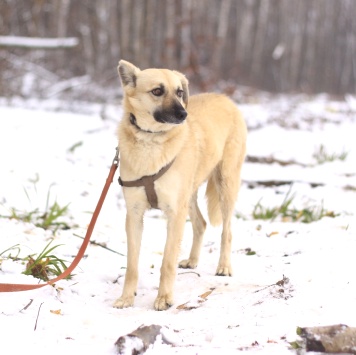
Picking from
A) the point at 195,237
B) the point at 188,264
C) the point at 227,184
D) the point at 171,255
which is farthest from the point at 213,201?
the point at 171,255

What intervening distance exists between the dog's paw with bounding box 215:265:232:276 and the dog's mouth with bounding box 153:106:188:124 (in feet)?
4.41

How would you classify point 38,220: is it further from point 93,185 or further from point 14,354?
point 14,354

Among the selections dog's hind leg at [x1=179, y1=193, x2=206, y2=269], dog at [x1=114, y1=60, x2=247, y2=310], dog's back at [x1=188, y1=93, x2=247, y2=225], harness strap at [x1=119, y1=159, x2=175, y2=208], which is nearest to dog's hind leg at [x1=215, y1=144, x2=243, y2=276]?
dog's back at [x1=188, y1=93, x2=247, y2=225]

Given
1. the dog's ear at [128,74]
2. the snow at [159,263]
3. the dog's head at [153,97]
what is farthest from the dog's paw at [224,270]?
the dog's ear at [128,74]

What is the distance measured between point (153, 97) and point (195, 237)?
57.0 inches

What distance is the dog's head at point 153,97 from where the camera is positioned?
12.5 ft

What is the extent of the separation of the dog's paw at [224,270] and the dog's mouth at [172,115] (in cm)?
134

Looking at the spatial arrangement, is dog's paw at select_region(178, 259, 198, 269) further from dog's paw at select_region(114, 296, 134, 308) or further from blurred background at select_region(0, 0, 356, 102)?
blurred background at select_region(0, 0, 356, 102)

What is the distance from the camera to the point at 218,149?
4.66 metres

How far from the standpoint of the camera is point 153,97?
12.9ft

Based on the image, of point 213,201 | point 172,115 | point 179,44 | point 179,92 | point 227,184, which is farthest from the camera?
point 179,44

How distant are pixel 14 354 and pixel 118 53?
1895 centimetres

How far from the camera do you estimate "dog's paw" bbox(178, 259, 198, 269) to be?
4.76m

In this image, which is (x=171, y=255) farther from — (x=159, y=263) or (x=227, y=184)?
(x=227, y=184)
